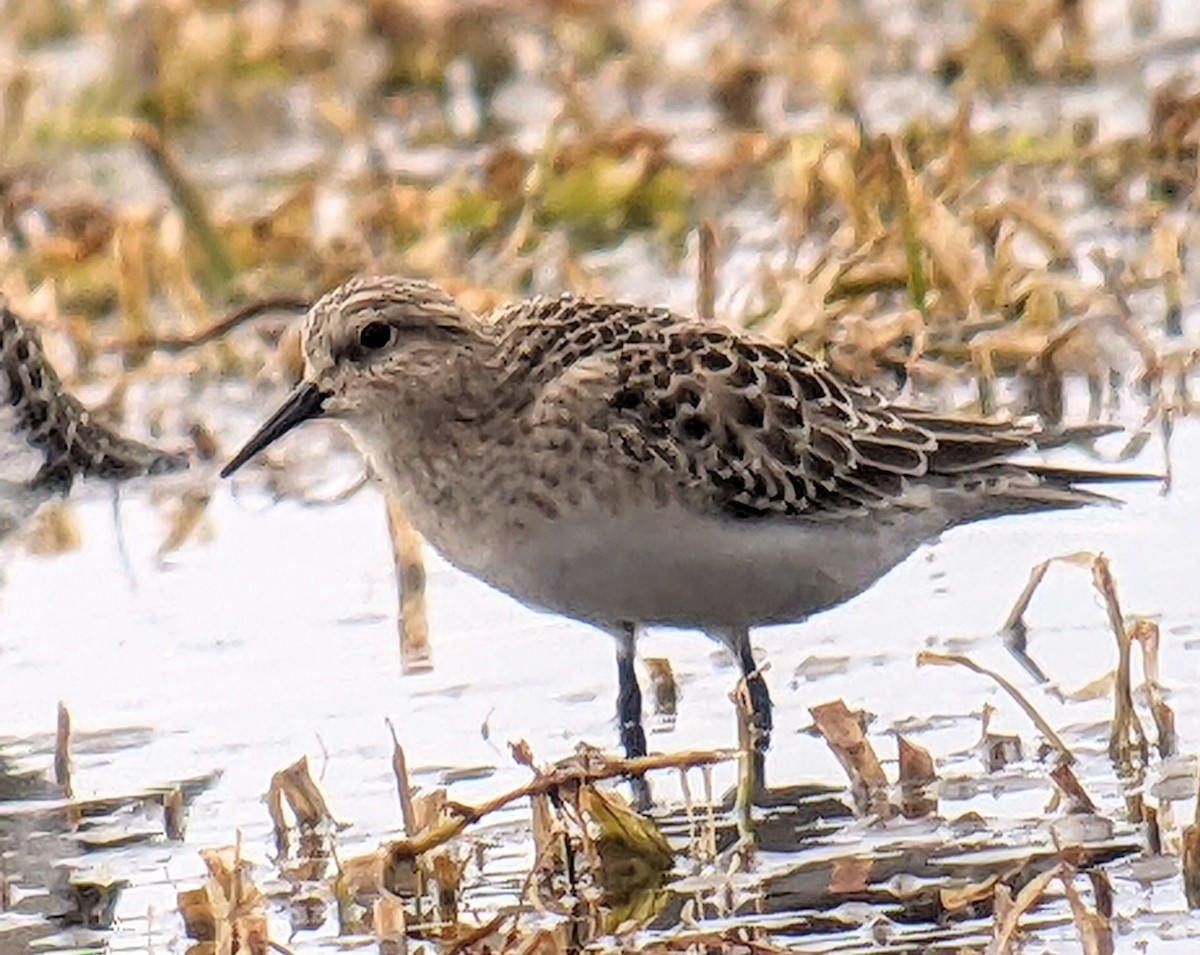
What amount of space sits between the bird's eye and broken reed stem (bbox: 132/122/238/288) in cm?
346

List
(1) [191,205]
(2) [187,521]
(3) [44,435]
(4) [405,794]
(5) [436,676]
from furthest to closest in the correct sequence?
(1) [191,205], (2) [187,521], (3) [44,435], (5) [436,676], (4) [405,794]

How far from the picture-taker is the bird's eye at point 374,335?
6570 millimetres

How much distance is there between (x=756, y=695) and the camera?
6375 millimetres

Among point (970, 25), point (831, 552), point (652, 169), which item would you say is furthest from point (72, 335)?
point (970, 25)

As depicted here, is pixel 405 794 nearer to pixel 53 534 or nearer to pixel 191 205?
pixel 53 534

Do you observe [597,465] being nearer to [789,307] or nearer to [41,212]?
[789,307]

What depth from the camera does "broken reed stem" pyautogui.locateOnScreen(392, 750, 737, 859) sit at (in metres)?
5.20

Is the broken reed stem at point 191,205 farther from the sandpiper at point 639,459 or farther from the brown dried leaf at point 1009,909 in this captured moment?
the brown dried leaf at point 1009,909

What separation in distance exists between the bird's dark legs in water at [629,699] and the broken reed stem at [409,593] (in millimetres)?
692

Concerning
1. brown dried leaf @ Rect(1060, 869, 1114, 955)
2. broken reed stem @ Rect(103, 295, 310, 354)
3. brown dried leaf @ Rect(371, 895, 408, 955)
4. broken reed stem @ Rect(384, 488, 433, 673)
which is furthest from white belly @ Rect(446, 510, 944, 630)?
broken reed stem @ Rect(103, 295, 310, 354)

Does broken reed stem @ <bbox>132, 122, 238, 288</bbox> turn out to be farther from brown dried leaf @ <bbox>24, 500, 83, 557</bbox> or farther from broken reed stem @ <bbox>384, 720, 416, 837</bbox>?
broken reed stem @ <bbox>384, 720, 416, 837</bbox>

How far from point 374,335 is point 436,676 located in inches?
31.4

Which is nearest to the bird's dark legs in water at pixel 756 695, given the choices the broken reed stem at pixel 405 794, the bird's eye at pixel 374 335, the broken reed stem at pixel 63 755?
the broken reed stem at pixel 405 794

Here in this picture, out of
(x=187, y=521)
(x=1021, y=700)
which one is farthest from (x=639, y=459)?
(x=187, y=521)
